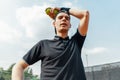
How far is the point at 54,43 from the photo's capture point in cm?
326

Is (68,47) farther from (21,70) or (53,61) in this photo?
(21,70)

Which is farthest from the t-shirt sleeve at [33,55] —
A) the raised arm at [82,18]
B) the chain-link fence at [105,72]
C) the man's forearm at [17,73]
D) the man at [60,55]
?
the chain-link fence at [105,72]

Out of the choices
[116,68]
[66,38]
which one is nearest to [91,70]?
[116,68]

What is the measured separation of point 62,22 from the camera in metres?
3.30

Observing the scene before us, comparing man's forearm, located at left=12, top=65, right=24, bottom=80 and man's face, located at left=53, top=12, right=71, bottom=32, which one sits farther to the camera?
man's face, located at left=53, top=12, right=71, bottom=32

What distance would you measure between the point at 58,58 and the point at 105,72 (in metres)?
→ 16.3

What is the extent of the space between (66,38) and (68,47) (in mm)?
147

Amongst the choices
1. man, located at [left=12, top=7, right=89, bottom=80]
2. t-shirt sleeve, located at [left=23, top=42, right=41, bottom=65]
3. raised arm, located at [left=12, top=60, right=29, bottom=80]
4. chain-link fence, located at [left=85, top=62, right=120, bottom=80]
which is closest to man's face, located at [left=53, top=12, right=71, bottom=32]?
man, located at [left=12, top=7, right=89, bottom=80]

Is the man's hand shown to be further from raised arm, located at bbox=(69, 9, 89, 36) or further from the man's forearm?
the man's forearm

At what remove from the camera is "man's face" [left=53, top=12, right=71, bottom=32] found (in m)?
3.27

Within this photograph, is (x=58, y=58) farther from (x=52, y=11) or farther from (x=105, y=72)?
(x=105, y=72)

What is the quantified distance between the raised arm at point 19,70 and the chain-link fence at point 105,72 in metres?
14.8

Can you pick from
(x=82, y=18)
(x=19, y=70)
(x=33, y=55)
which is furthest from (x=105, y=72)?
(x=19, y=70)

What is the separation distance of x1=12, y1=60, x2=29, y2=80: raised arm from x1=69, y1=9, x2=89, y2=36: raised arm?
0.74 meters
